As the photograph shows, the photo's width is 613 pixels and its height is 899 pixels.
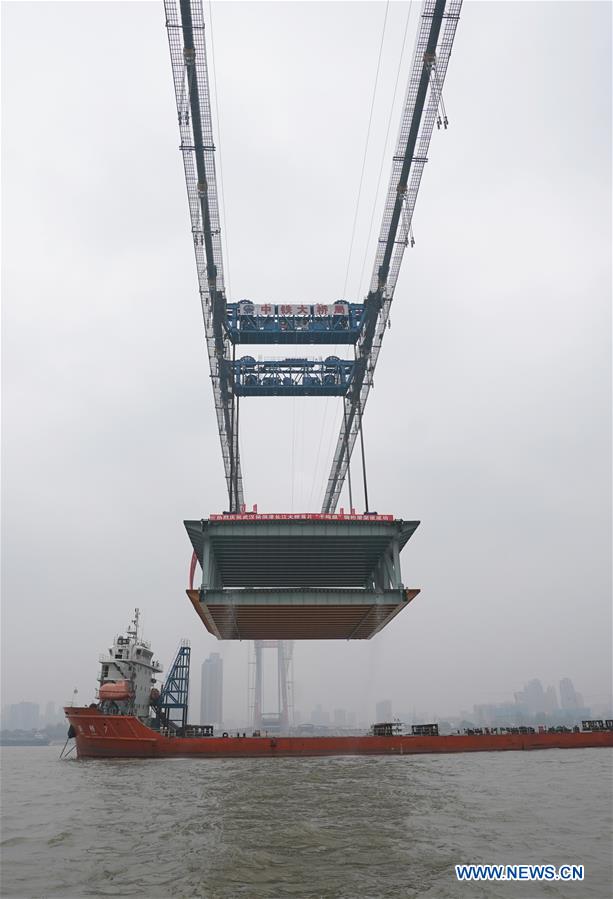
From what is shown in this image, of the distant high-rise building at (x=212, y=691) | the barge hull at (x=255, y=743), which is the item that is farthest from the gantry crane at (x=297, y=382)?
the distant high-rise building at (x=212, y=691)

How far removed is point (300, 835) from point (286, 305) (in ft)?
125

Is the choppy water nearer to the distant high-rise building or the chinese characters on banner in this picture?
the chinese characters on banner

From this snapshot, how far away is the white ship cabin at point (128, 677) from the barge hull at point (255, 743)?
1.63m

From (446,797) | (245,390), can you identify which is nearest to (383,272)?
(245,390)

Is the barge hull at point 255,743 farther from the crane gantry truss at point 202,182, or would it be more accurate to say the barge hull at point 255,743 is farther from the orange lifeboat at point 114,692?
the crane gantry truss at point 202,182

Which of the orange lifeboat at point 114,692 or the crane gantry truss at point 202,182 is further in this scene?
the orange lifeboat at point 114,692

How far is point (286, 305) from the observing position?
152 ft

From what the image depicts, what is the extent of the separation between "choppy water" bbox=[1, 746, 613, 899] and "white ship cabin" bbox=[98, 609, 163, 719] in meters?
16.7

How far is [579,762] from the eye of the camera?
3622 centimetres

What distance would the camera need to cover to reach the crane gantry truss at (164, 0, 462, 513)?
29.3m

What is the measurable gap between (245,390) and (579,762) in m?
35.7

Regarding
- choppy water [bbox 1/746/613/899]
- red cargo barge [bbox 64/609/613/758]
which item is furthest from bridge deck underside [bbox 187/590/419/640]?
choppy water [bbox 1/746/613/899]

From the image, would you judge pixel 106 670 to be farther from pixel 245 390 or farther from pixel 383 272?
pixel 383 272

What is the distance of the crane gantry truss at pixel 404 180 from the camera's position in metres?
29.2
